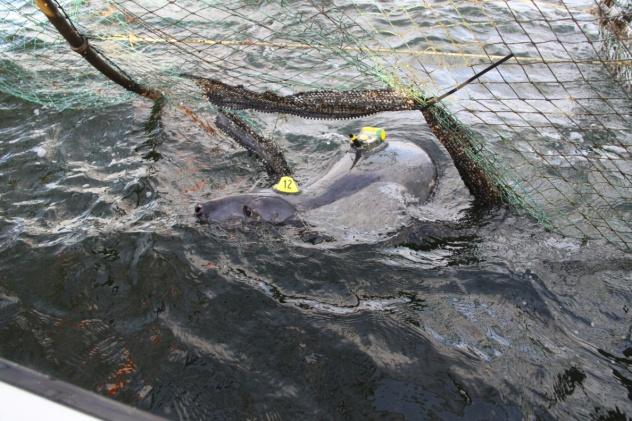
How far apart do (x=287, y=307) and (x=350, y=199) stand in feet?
4.41

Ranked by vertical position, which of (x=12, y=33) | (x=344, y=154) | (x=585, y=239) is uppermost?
(x=12, y=33)

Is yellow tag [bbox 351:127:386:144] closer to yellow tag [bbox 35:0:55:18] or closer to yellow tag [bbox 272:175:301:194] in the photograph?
yellow tag [bbox 272:175:301:194]

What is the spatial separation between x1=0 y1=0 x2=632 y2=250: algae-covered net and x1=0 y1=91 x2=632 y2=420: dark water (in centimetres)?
79

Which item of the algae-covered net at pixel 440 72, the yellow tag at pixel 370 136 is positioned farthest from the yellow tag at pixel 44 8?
the yellow tag at pixel 370 136

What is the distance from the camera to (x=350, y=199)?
184 inches

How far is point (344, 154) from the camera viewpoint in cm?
534

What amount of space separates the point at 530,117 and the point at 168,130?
4635mm

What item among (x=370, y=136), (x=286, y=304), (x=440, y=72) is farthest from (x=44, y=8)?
(x=440, y=72)

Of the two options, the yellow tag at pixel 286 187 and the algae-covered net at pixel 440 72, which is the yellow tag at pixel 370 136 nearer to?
the algae-covered net at pixel 440 72

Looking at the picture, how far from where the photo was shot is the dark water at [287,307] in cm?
310

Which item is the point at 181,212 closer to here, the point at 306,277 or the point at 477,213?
the point at 306,277

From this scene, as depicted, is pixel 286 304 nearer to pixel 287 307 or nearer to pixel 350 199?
pixel 287 307

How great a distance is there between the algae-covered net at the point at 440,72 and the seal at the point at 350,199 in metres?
0.63

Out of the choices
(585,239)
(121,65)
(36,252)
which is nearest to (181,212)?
(36,252)
